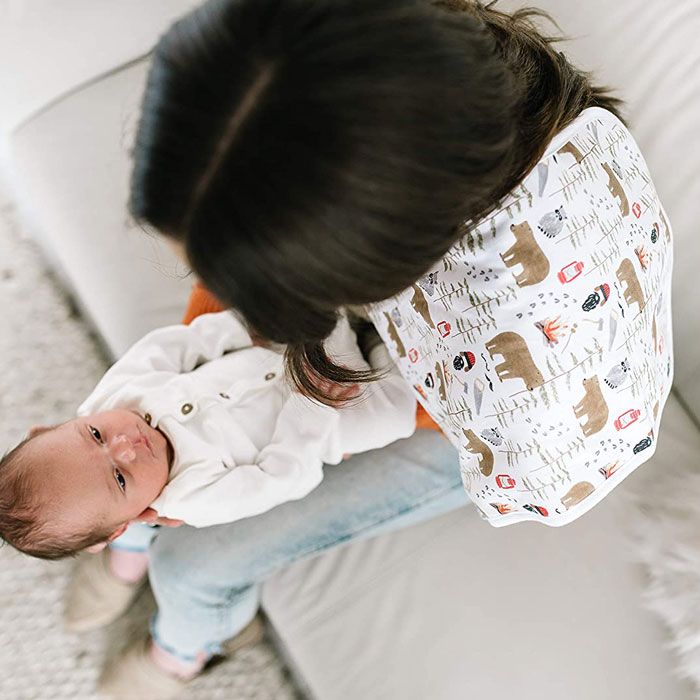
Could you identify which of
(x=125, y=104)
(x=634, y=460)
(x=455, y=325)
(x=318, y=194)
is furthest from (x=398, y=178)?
(x=125, y=104)

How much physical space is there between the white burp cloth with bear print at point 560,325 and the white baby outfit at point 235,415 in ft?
0.57

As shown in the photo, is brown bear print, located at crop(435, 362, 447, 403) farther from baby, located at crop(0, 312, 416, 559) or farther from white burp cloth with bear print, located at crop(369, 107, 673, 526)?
baby, located at crop(0, 312, 416, 559)

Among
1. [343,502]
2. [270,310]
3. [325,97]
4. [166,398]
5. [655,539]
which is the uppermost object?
[325,97]

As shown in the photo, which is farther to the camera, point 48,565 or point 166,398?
point 48,565

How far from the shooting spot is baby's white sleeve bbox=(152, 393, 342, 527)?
A: 2.54 feet

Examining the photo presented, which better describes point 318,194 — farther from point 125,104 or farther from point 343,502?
point 125,104

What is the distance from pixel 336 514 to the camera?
82cm

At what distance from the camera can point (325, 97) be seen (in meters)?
0.37

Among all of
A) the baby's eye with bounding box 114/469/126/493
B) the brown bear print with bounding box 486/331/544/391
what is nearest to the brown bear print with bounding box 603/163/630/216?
the brown bear print with bounding box 486/331/544/391

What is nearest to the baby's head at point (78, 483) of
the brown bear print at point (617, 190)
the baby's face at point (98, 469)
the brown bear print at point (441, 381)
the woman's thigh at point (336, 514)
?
the baby's face at point (98, 469)

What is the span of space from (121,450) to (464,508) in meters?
0.43

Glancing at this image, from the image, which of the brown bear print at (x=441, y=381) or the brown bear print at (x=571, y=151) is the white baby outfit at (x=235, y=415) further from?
the brown bear print at (x=571, y=151)

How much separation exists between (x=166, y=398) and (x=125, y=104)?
0.43 m

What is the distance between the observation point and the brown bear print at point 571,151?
570mm
